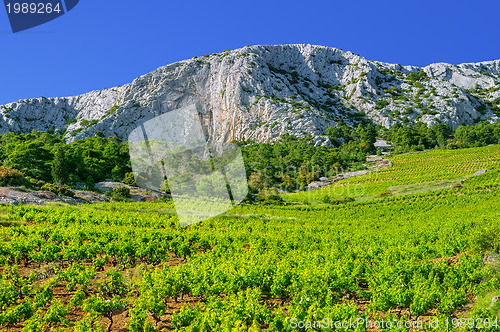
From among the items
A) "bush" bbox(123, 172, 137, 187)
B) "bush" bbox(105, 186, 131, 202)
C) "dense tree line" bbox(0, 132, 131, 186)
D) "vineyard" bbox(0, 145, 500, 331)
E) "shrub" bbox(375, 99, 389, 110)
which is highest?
"shrub" bbox(375, 99, 389, 110)

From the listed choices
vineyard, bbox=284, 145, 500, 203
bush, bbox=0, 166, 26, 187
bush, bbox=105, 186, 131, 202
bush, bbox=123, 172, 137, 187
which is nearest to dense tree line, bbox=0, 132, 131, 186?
bush, bbox=123, 172, 137, 187

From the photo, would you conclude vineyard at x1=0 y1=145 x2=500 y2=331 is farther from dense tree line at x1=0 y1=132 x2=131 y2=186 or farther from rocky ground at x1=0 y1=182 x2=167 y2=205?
dense tree line at x1=0 y1=132 x2=131 y2=186

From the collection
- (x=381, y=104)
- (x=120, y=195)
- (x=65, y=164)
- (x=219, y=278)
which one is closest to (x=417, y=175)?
(x=120, y=195)

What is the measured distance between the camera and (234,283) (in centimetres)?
965

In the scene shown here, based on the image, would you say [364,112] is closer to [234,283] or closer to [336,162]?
[336,162]

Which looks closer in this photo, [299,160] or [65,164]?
[65,164]

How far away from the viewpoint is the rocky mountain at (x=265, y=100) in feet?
444

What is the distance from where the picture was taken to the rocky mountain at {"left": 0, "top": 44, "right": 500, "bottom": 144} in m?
135

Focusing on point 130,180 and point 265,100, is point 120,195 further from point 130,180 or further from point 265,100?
point 265,100

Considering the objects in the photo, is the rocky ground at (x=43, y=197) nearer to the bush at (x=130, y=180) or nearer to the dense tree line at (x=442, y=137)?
the bush at (x=130, y=180)

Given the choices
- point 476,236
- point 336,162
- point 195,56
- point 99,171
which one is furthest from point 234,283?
point 195,56

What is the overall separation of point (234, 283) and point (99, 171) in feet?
→ 205

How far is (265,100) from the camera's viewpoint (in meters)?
138

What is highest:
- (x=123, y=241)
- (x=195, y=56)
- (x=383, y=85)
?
(x=195, y=56)
